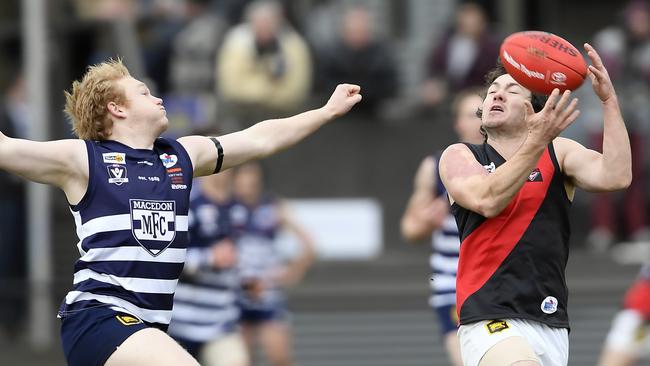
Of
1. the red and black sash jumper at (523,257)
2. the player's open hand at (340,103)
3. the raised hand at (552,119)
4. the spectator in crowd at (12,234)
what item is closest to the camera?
the raised hand at (552,119)

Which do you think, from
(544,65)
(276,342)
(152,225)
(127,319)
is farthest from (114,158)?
(276,342)

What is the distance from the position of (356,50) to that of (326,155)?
51.5 inches

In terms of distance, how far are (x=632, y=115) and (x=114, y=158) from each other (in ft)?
32.7

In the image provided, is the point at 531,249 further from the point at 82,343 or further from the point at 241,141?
the point at 82,343

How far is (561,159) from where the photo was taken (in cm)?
652

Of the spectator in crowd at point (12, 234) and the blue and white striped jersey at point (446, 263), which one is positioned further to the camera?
the spectator in crowd at point (12, 234)

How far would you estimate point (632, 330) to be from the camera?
10.6 meters

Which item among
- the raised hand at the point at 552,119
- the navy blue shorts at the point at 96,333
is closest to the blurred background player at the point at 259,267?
the navy blue shorts at the point at 96,333

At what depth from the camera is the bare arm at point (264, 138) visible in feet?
22.8

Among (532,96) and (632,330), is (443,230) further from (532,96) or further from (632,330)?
(532,96)

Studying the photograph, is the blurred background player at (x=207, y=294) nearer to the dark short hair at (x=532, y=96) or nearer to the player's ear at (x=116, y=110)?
the player's ear at (x=116, y=110)

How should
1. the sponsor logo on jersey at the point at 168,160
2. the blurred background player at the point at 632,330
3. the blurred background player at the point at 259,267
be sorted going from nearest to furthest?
the sponsor logo on jersey at the point at 168,160, the blurred background player at the point at 632,330, the blurred background player at the point at 259,267

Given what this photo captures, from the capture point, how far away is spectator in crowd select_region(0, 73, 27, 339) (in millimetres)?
15555

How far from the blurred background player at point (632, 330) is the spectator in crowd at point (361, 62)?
17.0 ft
